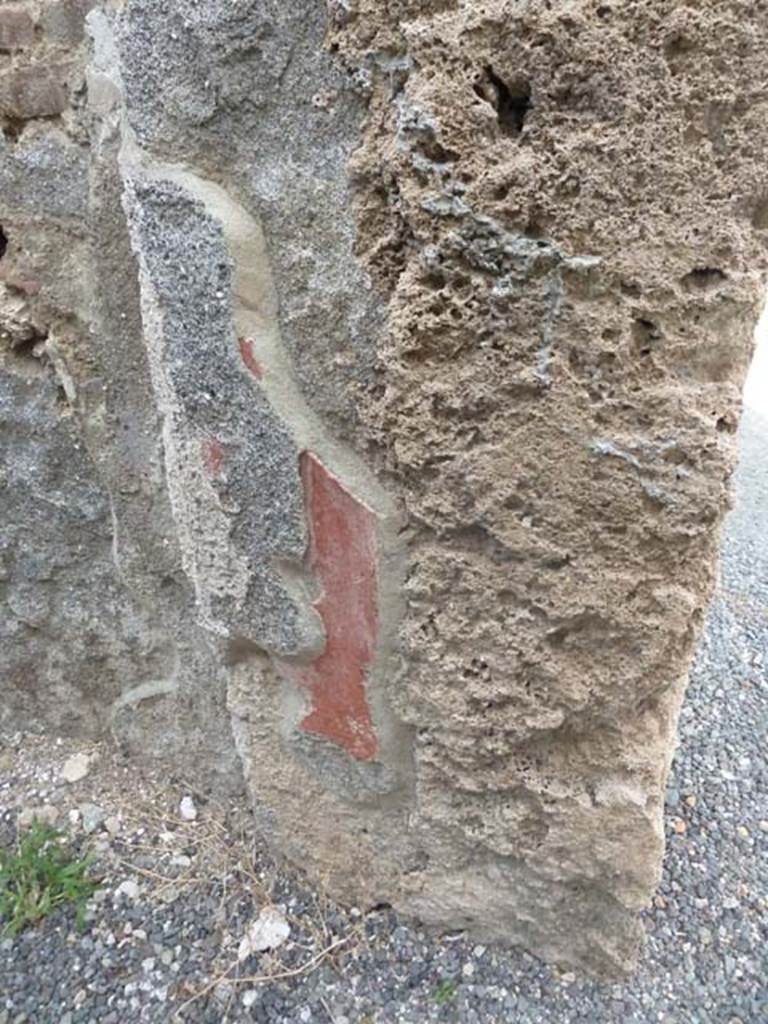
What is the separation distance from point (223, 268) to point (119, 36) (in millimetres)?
216

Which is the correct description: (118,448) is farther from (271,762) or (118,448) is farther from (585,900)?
(585,900)

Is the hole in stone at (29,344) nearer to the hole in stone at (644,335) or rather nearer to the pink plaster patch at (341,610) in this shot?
the pink plaster patch at (341,610)

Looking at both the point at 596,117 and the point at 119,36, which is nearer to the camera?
the point at 596,117

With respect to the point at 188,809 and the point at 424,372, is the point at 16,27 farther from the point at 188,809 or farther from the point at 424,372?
the point at 188,809

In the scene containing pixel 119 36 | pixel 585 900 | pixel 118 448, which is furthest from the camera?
pixel 118 448

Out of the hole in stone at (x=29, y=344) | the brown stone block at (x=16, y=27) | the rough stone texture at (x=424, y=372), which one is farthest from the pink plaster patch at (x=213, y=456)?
the brown stone block at (x=16, y=27)

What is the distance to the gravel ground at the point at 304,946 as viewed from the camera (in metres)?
1.00

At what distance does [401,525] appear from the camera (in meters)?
0.82

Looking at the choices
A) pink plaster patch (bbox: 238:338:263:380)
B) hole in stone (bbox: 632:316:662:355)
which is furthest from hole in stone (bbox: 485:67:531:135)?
pink plaster patch (bbox: 238:338:263:380)

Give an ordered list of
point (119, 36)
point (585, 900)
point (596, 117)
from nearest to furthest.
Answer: point (596, 117) → point (119, 36) → point (585, 900)

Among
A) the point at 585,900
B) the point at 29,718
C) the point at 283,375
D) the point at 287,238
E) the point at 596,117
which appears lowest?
the point at 29,718

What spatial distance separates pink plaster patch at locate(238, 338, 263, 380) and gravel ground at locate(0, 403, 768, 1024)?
703 mm

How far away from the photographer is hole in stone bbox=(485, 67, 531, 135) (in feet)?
2.08

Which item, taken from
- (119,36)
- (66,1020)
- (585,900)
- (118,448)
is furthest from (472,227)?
(66,1020)
